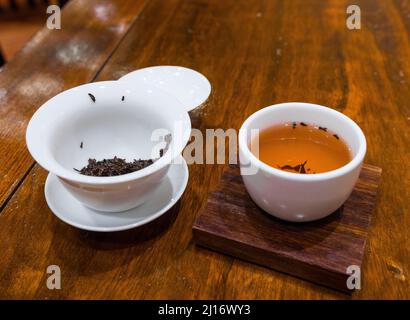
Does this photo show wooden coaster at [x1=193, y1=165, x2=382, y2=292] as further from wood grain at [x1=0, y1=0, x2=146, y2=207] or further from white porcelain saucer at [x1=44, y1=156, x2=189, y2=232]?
wood grain at [x1=0, y1=0, x2=146, y2=207]

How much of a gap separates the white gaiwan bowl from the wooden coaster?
0.43ft

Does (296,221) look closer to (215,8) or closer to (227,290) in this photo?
(227,290)

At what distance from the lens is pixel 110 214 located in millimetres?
787

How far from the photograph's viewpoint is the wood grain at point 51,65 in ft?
3.29

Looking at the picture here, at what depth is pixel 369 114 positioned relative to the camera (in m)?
1.08

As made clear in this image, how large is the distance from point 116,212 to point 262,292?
0.30 metres

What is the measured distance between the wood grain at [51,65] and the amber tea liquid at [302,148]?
1.79ft

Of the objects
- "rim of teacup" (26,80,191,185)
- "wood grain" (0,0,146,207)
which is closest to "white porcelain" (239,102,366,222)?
Answer: "rim of teacup" (26,80,191,185)

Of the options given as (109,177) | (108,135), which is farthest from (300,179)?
(108,135)

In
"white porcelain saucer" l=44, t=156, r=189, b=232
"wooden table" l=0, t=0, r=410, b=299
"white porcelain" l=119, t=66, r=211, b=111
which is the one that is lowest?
"wooden table" l=0, t=0, r=410, b=299

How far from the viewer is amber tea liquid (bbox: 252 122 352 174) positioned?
2.49 feet

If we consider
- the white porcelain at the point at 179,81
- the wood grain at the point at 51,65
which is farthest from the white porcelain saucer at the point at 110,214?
the white porcelain at the point at 179,81

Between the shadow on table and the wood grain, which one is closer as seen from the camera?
the shadow on table

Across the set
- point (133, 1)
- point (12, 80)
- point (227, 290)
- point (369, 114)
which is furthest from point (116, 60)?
point (227, 290)
